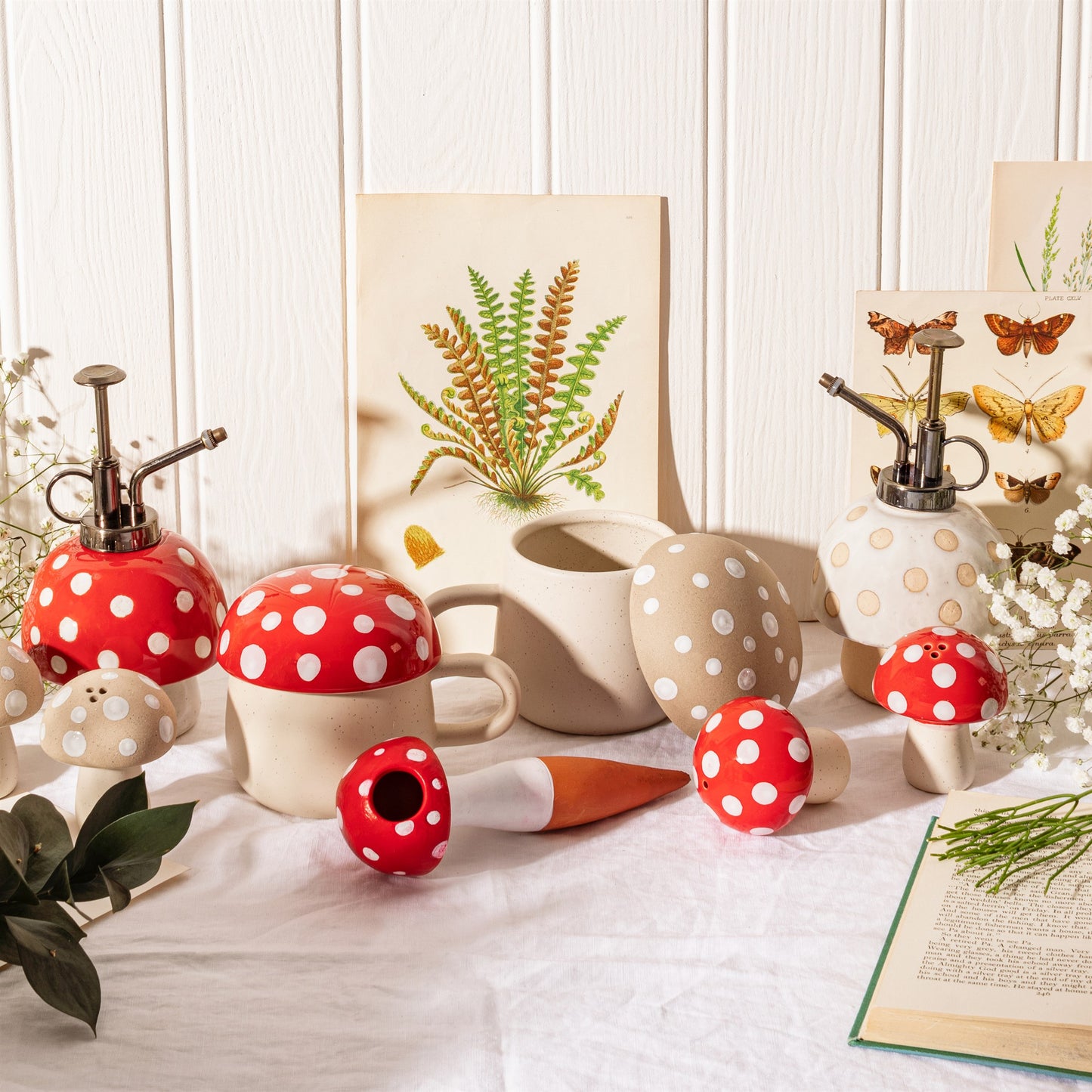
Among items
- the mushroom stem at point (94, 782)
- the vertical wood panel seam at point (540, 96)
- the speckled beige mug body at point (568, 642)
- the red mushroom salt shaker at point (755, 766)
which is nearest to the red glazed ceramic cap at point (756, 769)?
the red mushroom salt shaker at point (755, 766)

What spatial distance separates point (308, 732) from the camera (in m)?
0.69

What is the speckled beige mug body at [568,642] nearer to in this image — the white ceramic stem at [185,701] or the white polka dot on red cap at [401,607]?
the white polka dot on red cap at [401,607]

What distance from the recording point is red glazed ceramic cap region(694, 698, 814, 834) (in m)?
0.65

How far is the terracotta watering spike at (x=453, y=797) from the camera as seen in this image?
618 mm

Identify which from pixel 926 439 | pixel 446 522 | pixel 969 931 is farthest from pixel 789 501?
pixel 969 931

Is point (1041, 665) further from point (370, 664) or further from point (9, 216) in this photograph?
point (9, 216)

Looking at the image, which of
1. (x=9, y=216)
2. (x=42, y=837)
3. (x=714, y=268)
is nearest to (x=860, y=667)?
(x=714, y=268)

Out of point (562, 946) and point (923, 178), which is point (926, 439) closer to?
point (923, 178)

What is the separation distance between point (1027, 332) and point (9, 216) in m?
0.77

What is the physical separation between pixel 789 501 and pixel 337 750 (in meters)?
0.44

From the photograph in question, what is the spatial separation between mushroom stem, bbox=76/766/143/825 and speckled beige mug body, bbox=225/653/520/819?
0.23 ft

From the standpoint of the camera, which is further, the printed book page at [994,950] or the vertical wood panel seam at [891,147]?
the vertical wood panel seam at [891,147]

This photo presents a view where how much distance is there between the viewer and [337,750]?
2.25 ft

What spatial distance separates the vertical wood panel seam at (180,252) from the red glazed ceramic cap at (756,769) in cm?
47
